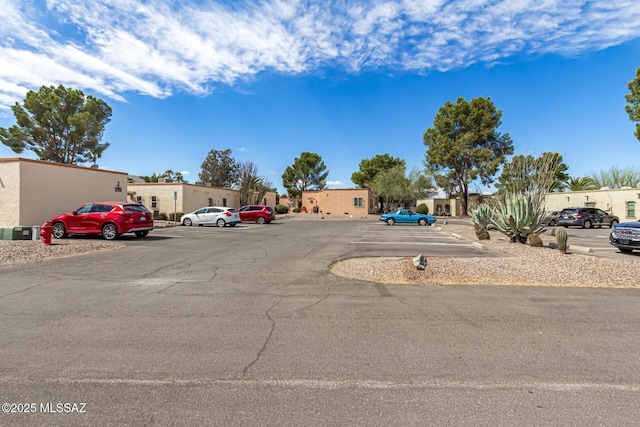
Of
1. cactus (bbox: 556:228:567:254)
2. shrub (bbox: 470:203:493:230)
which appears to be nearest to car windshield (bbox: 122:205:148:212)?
cactus (bbox: 556:228:567:254)

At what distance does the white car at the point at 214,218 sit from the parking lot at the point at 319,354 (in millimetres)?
18980

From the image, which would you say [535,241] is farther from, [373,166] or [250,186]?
[373,166]

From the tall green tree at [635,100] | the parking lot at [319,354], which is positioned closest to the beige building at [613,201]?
the tall green tree at [635,100]

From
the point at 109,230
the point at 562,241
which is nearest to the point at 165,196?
the point at 109,230

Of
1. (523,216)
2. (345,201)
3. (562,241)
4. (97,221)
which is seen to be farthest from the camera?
(345,201)

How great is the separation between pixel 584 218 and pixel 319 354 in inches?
1209

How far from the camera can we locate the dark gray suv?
26.9m

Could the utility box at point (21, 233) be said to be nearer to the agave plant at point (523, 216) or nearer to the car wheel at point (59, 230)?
the car wheel at point (59, 230)

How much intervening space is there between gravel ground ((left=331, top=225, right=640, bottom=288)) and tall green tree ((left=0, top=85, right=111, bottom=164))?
122ft

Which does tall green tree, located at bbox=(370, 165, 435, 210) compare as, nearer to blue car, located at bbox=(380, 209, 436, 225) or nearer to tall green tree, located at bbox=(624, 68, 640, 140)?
blue car, located at bbox=(380, 209, 436, 225)

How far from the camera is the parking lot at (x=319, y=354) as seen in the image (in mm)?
2799

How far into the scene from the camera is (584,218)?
26.9 m

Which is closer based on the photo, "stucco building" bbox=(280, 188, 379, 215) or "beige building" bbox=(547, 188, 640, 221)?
"beige building" bbox=(547, 188, 640, 221)

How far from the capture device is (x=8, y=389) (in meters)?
3.06
